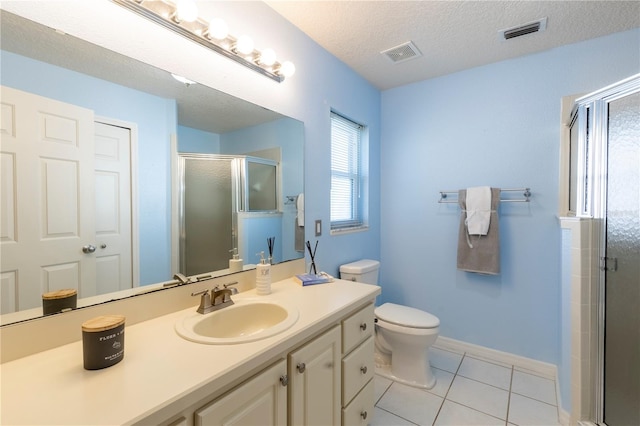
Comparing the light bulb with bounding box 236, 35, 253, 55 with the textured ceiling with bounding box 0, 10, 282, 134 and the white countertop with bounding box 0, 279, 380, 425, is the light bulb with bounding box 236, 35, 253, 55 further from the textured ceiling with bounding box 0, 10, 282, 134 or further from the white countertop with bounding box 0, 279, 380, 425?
the white countertop with bounding box 0, 279, 380, 425

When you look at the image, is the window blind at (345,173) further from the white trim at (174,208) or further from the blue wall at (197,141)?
the white trim at (174,208)

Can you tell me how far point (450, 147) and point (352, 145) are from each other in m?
0.83

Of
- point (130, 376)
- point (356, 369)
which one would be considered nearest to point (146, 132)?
point (130, 376)

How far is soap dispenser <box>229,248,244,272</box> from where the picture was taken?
4.58ft

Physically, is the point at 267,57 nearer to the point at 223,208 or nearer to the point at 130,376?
the point at 223,208

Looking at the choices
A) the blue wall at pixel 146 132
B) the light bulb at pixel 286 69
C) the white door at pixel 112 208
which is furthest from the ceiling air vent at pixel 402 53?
the white door at pixel 112 208

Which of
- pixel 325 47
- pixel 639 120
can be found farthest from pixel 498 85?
pixel 325 47

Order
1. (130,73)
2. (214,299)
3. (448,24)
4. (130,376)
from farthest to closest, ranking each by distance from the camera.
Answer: (448,24), (214,299), (130,73), (130,376)

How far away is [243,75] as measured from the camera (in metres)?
1.45

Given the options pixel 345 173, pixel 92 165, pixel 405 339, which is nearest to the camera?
pixel 92 165

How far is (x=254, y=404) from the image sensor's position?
0.83 m

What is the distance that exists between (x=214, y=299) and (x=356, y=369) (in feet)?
2.45

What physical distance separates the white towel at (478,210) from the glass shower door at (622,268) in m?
0.76

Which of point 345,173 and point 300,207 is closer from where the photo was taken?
point 300,207
